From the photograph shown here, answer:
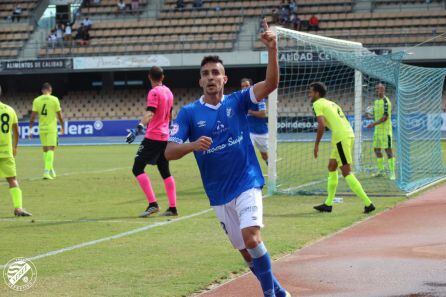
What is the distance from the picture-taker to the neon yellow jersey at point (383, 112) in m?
18.8

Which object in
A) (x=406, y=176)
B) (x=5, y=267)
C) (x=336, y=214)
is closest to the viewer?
(x=5, y=267)

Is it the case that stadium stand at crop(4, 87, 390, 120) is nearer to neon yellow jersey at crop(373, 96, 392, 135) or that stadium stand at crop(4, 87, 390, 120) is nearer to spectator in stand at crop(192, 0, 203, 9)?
spectator in stand at crop(192, 0, 203, 9)

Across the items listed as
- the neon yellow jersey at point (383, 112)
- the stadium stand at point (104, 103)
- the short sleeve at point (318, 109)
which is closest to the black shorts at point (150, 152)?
the short sleeve at point (318, 109)

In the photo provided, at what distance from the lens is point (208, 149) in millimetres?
6684

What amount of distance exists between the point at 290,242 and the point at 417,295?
308cm

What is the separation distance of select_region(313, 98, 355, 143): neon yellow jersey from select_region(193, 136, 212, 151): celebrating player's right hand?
6.75m

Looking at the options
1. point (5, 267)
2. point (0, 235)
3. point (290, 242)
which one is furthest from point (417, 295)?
point (0, 235)

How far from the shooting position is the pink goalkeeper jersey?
12594 millimetres

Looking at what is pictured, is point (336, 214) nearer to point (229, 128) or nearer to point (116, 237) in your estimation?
point (116, 237)

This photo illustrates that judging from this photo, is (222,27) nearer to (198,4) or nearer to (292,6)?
(198,4)

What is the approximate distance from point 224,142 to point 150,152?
6.02 metres

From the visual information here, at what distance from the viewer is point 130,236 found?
34.9 ft

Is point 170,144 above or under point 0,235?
above

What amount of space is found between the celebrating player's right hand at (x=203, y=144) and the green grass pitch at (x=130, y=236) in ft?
4.94
